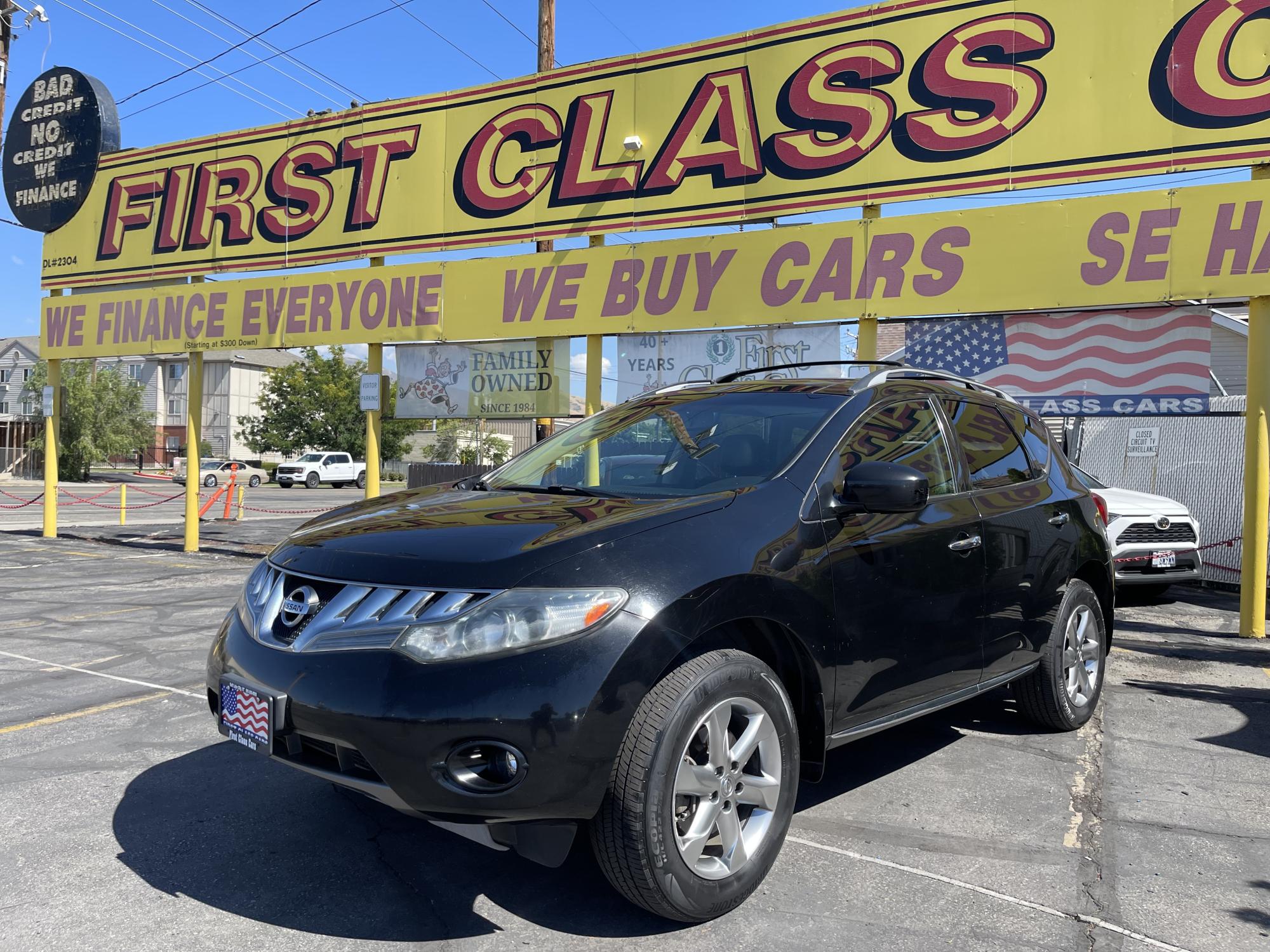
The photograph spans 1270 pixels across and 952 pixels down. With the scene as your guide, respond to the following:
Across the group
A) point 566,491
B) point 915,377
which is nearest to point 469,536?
point 566,491

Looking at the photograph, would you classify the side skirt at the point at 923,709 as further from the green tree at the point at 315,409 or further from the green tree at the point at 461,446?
the green tree at the point at 315,409

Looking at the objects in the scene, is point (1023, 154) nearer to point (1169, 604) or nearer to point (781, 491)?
point (1169, 604)

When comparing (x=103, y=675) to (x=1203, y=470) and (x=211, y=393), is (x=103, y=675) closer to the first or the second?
(x=1203, y=470)

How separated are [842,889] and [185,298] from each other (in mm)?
13959

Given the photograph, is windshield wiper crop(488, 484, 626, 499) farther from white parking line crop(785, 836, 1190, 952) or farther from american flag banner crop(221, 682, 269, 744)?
white parking line crop(785, 836, 1190, 952)

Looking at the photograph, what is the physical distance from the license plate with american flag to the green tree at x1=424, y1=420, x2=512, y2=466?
49717 millimetres

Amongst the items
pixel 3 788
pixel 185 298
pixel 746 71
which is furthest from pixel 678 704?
pixel 185 298

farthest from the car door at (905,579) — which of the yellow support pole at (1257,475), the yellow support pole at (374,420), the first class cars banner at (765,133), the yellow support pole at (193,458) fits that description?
the yellow support pole at (193,458)

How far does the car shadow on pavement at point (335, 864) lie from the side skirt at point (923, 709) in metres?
0.54

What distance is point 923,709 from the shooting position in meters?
4.00

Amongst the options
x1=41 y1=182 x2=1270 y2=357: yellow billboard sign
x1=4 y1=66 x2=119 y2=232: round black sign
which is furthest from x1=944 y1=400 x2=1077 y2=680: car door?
x1=4 y1=66 x2=119 y2=232: round black sign

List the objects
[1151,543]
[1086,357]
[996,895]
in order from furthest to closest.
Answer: [1151,543] → [1086,357] → [996,895]

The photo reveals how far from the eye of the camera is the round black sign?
15.4 m

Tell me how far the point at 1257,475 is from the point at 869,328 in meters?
3.52
